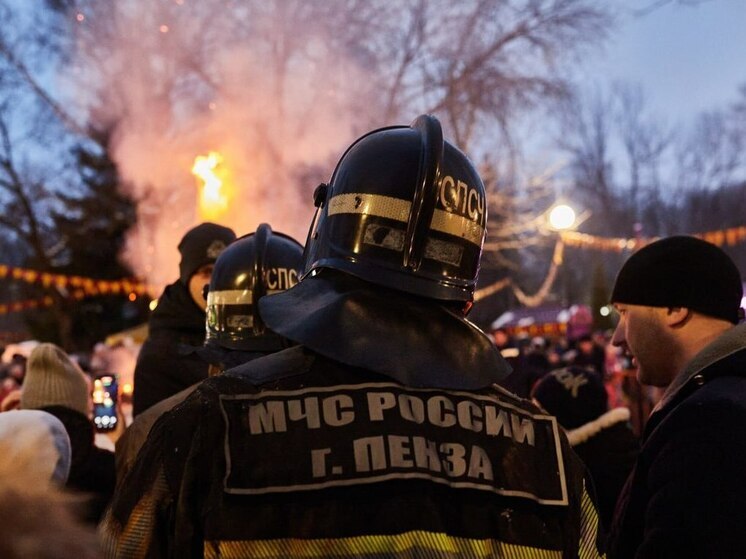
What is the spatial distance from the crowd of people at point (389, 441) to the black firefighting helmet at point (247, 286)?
0.96 m

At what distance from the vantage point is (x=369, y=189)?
1788 mm

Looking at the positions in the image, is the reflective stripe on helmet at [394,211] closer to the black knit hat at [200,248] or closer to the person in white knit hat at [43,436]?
the person in white knit hat at [43,436]

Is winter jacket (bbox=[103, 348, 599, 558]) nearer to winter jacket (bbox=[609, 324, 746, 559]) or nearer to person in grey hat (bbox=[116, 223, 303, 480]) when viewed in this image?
winter jacket (bbox=[609, 324, 746, 559])

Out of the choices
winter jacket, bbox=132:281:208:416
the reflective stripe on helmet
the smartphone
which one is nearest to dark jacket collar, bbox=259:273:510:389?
the reflective stripe on helmet

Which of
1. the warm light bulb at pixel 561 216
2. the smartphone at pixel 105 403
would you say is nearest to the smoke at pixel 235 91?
the warm light bulb at pixel 561 216

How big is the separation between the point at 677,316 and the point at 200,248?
261cm

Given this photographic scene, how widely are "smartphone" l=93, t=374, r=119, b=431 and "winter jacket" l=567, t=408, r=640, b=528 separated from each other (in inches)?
96.9

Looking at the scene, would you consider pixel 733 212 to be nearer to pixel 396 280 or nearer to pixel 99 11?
pixel 99 11

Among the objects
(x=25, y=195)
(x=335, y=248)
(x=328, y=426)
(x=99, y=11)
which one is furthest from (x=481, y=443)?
(x=25, y=195)

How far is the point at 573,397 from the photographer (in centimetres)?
378

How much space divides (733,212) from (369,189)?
40421mm

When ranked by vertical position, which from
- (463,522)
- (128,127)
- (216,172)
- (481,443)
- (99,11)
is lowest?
(463,522)

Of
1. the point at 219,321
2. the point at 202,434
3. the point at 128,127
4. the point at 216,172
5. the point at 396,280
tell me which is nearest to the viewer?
the point at 202,434

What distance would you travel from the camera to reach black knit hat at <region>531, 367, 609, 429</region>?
3.75 metres
